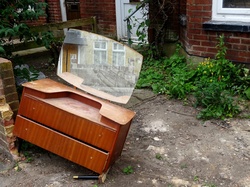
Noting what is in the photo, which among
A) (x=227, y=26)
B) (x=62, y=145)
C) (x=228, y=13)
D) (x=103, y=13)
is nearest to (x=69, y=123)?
(x=62, y=145)

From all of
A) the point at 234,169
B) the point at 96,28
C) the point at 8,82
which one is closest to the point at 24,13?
the point at 8,82

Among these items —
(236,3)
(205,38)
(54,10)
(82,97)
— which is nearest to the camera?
(82,97)

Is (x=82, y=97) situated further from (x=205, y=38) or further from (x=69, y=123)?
(x=205, y=38)

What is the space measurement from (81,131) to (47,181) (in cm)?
61

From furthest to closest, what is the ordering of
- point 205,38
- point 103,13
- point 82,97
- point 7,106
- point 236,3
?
point 103,13
point 205,38
point 236,3
point 7,106
point 82,97

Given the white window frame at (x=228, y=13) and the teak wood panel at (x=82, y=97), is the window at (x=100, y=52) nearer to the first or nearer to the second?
the teak wood panel at (x=82, y=97)

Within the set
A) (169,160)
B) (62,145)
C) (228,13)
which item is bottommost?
(169,160)

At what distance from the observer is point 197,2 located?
484 cm

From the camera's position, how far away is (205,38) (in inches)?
195

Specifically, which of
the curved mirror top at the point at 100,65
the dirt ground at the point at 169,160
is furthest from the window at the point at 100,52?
the dirt ground at the point at 169,160

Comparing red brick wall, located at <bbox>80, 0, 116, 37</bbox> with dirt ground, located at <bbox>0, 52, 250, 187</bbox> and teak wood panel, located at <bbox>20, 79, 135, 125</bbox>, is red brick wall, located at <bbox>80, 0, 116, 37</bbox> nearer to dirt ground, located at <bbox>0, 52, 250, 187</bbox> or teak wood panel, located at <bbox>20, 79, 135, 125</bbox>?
dirt ground, located at <bbox>0, 52, 250, 187</bbox>

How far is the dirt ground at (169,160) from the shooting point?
282 centimetres

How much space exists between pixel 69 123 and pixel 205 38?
120 inches

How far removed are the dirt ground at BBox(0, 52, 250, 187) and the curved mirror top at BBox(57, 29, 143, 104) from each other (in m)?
0.70
